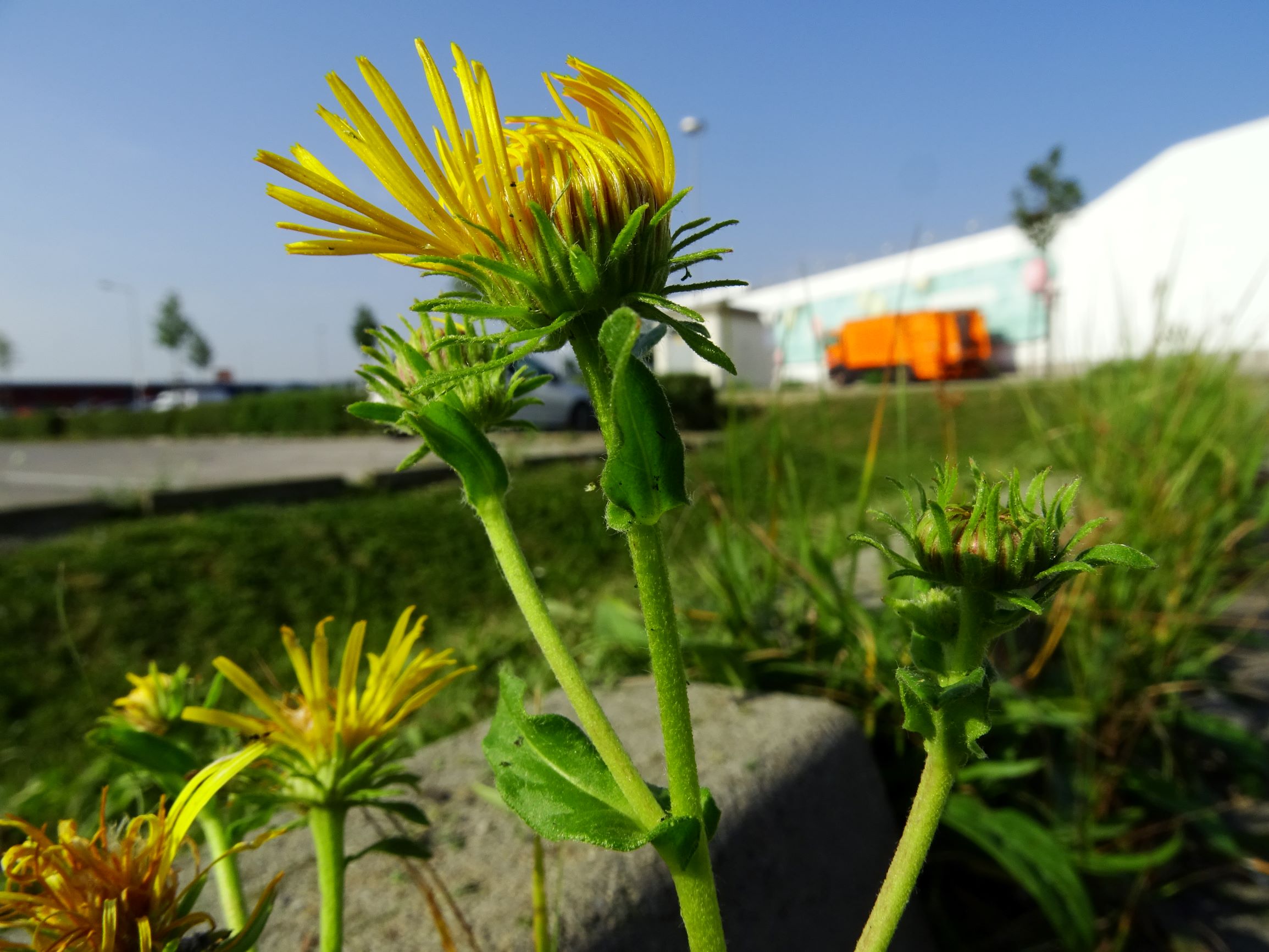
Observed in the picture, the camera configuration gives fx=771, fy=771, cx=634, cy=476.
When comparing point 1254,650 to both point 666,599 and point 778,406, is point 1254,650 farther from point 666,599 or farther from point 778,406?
point 666,599

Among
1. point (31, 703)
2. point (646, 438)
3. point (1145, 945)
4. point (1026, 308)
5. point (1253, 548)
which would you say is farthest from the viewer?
point (1026, 308)

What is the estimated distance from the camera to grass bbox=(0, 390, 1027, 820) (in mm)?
2188

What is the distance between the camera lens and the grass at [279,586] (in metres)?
2.19

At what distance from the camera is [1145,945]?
176 centimetres

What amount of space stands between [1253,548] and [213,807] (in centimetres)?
423

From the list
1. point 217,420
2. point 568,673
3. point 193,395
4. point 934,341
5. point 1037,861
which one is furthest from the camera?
point 193,395

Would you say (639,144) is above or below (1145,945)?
above

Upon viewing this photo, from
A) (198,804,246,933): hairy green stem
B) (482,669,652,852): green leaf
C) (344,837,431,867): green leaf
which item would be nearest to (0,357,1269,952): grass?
(198,804,246,933): hairy green stem

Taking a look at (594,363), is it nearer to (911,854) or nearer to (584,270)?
(584,270)

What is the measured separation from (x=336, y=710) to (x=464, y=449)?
29 centimetres

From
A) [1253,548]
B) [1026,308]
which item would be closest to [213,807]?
[1253,548]

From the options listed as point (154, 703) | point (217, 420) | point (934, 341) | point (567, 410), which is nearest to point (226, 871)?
point (154, 703)

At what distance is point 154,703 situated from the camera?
76 cm

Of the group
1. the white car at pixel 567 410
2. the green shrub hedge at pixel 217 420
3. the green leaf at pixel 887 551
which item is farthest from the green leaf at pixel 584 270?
the green shrub hedge at pixel 217 420
